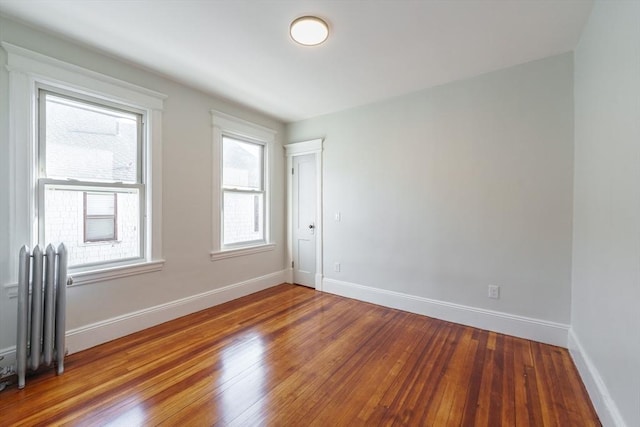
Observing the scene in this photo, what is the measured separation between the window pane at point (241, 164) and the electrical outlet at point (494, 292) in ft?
10.4

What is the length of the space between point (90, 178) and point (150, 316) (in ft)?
4.68

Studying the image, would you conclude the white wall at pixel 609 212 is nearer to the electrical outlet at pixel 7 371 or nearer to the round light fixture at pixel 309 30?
the round light fixture at pixel 309 30

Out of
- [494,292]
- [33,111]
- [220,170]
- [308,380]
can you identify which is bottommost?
[308,380]

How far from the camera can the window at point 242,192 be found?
11.6 feet

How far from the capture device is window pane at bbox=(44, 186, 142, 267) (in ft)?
7.12

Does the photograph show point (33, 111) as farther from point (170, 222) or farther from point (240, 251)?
point (240, 251)

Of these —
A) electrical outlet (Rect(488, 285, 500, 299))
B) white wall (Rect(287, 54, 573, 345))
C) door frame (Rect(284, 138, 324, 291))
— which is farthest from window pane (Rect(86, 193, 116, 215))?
electrical outlet (Rect(488, 285, 500, 299))

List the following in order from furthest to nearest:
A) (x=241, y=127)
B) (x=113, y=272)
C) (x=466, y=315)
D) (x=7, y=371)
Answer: (x=241, y=127) < (x=466, y=315) < (x=113, y=272) < (x=7, y=371)

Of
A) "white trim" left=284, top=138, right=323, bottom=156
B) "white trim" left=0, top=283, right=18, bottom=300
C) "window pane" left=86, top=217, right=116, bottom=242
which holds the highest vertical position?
"white trim" left=284, top=138, right=323, bottom=156

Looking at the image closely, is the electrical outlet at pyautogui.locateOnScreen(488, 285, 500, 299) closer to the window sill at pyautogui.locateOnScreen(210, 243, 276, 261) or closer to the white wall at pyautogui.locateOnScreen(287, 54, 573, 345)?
the white wall at pyautogui.locateOnScreen(287, 54, 573, 345)

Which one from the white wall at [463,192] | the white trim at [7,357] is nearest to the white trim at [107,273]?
the white trim at [7,357]

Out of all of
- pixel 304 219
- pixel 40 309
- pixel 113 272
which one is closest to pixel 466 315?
pixel 304 219

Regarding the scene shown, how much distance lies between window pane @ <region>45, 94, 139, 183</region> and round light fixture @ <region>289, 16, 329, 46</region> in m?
1.83

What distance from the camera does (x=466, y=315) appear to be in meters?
2.79
